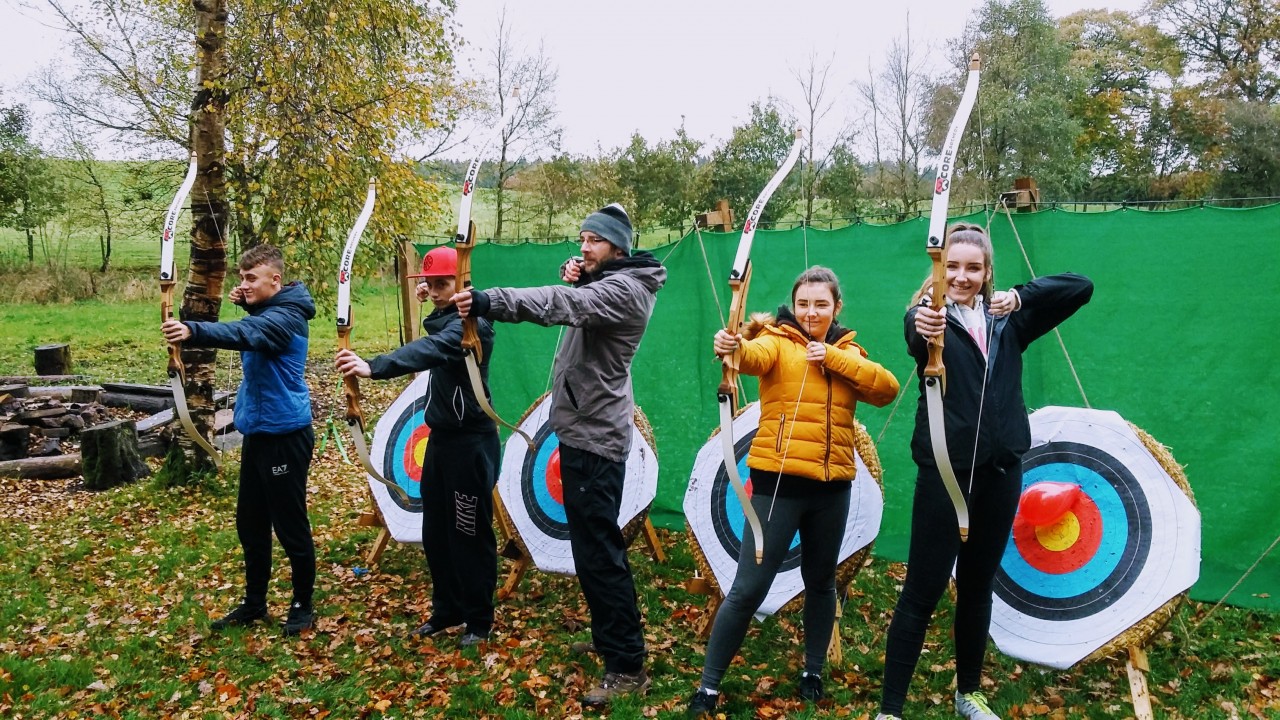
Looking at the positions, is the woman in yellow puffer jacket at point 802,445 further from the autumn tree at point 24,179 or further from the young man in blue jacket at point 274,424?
the autumn tree at point 24,179

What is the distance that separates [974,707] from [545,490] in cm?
219

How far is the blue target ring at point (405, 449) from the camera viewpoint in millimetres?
4617

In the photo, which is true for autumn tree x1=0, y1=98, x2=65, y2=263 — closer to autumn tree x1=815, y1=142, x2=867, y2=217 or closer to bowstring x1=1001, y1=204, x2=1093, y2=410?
autumn tree x1=815, y1=142, x2=867, y2=217

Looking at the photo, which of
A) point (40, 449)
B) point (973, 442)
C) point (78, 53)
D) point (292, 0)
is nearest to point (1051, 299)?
point (973, 442)

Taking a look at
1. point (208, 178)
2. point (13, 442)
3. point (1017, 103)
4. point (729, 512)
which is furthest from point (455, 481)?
point (1017, 103)

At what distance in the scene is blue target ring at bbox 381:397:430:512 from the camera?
4.62 m

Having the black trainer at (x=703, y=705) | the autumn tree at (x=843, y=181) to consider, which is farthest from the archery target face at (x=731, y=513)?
the autumn tree at (x=843, y=181)

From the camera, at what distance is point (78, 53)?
42.8ft

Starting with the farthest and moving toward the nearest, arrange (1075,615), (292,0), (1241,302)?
(292,0) → (1241,302) → (1075,615)

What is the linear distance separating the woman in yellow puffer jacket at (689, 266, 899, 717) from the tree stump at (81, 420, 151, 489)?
17.6ft

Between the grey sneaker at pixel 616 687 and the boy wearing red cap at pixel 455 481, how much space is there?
73 centimetres

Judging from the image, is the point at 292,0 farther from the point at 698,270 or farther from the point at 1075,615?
the point at 1075,615

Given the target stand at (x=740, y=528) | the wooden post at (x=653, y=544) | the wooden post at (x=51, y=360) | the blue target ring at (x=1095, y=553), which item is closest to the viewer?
the blue target ring at (x=1095, y=553)

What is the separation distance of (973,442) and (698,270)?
8.29 feet
